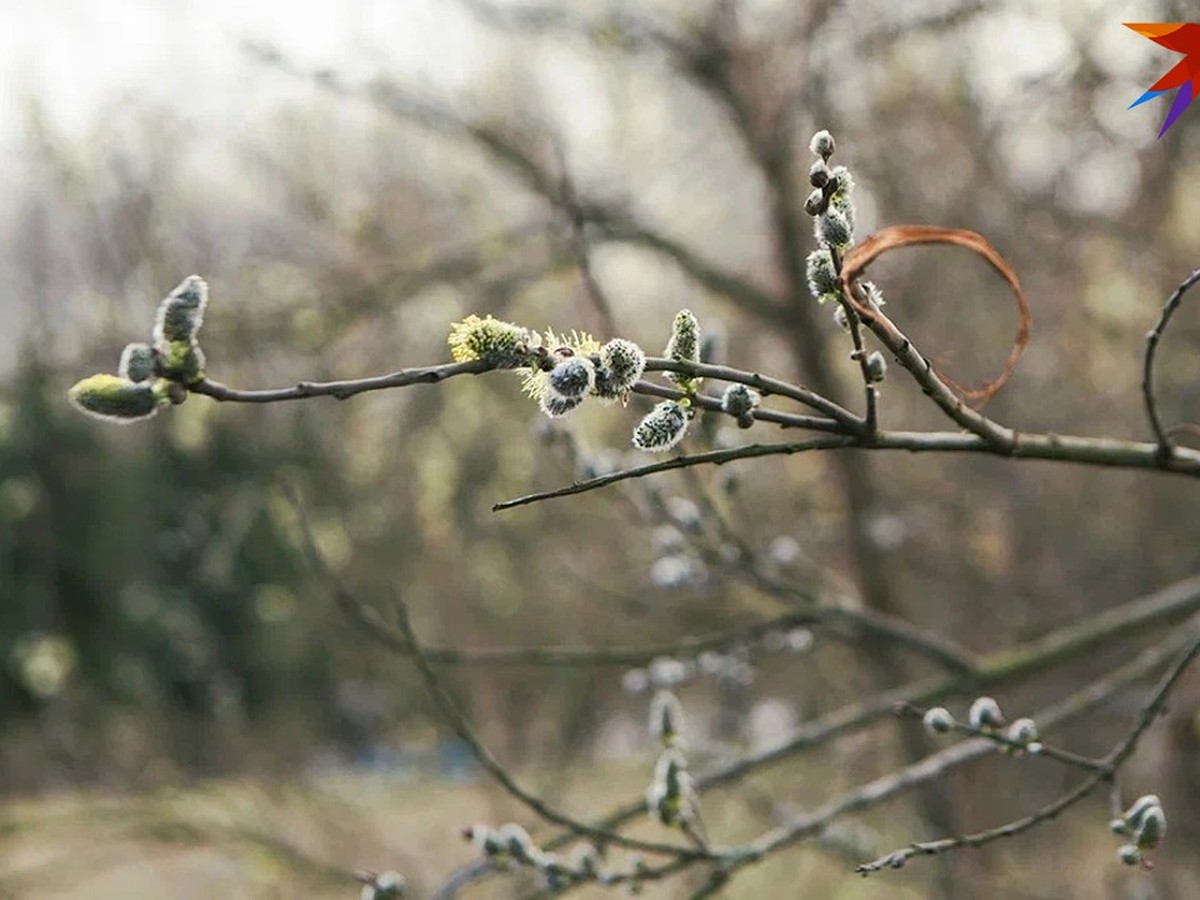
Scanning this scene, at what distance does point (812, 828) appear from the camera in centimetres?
229

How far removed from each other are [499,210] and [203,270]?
4.94 feet

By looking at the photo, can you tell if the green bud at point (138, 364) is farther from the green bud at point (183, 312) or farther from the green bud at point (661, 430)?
the green bud at point (661, 430)

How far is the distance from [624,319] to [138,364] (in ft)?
18.3

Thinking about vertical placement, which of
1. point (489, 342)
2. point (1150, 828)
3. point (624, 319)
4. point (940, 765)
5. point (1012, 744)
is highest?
point (624, 319)

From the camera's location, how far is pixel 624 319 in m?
6.71

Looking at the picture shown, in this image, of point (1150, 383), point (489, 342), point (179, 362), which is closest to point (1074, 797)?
point (1150, 383)

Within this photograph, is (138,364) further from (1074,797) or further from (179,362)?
(1074,797)

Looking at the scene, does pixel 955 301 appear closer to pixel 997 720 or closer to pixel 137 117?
pixel 137 117

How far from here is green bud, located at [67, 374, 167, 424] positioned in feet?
3.85

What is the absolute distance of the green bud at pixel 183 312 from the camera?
1.20m

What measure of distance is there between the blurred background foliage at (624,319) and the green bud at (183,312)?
2242 mm

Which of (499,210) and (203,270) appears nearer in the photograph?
(203,270)

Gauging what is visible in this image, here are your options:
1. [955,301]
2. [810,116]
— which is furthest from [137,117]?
[955,301]

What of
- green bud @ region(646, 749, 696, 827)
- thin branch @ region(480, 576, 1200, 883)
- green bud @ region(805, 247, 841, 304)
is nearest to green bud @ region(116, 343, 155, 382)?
green bud @ region(805, 247, 841, 304)
